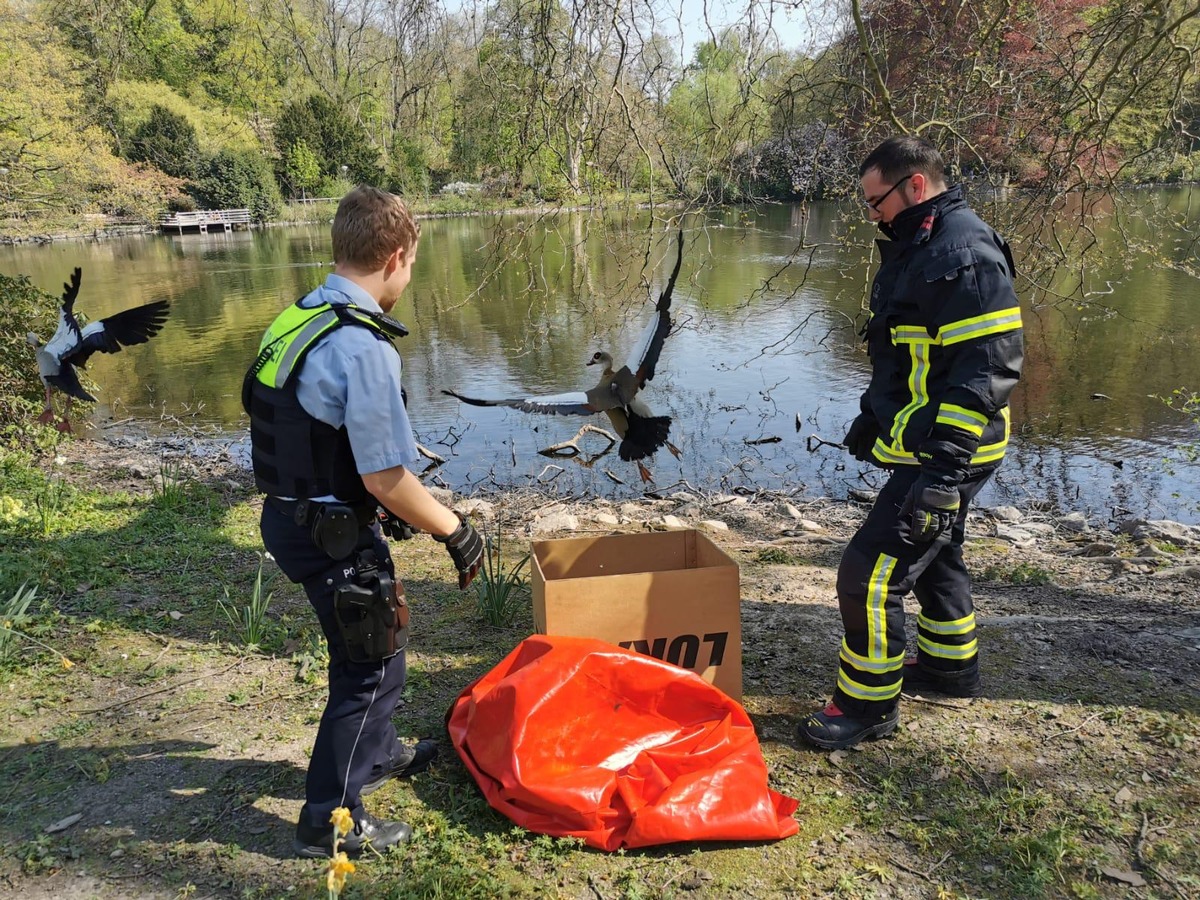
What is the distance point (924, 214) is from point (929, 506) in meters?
0.95

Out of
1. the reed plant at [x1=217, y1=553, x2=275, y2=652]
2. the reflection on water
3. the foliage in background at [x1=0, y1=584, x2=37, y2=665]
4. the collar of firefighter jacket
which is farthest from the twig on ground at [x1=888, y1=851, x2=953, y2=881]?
the reflection on water

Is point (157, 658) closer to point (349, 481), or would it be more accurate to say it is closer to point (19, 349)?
point (349, 481)

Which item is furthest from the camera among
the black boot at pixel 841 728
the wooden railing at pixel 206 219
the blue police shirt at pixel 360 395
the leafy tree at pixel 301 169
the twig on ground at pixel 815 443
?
the wooden railing at pixel 206 219

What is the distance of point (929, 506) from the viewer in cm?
255

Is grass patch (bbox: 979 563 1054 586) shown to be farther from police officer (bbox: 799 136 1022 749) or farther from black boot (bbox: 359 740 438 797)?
black boot (bbox: 359 740 438 797)

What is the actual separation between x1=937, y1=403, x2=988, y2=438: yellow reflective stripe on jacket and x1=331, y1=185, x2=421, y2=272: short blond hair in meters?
1.70

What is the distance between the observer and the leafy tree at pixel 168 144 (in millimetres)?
33500

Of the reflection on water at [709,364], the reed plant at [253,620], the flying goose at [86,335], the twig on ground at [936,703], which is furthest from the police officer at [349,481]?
the flying goose at [86,335]

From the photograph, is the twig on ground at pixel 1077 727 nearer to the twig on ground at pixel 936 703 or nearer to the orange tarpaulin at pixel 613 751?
the twig on ground at pixel 936 703

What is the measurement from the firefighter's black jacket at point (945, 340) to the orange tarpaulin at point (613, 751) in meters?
1.07

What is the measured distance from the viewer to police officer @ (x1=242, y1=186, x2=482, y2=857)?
6.66ft

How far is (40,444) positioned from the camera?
6941 mm

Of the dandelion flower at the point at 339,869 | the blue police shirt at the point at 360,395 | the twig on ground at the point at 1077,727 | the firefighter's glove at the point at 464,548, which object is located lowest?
the twig on ground at the point at 1077,727

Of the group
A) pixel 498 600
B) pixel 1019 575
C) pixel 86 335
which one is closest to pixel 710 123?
pixel 1019 575
